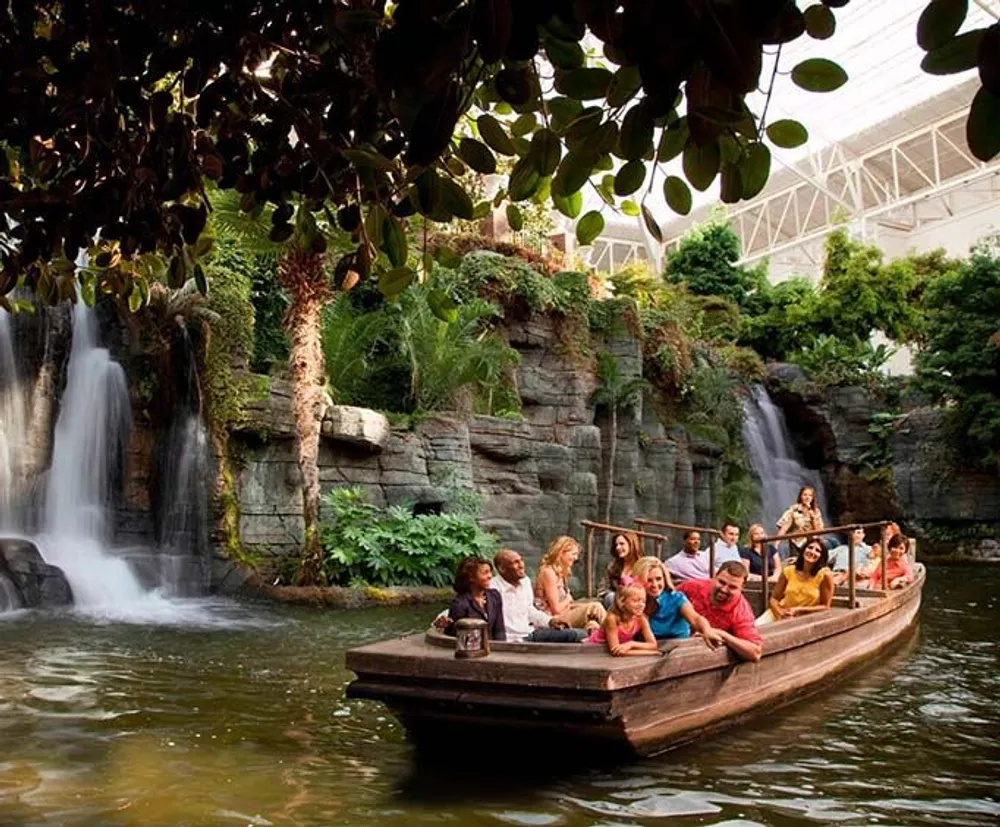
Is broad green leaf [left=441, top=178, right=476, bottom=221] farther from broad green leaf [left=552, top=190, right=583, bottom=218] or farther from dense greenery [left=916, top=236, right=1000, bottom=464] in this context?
dense greenery [left=916, top=236, right=1000, bottom=464]

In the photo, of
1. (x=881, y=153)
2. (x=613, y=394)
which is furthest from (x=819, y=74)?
(x=881, y=153)

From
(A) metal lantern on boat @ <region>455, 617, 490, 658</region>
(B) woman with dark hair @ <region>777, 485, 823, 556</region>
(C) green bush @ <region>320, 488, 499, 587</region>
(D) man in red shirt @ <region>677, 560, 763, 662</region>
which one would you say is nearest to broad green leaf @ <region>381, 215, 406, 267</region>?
(A) metal lantern on boat @ <region>455, 617, 490, 658</region>

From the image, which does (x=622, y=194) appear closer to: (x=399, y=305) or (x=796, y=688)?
(x=796, y=688)

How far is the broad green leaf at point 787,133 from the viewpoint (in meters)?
2.00

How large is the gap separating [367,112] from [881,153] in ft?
118

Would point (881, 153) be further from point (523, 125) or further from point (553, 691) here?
point (523, 125)

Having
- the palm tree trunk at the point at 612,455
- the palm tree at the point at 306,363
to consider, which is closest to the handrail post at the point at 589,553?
the palm tree at the point at 306,363

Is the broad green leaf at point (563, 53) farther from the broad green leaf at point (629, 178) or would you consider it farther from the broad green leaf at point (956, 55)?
the broad green leaf at point (956, 55)

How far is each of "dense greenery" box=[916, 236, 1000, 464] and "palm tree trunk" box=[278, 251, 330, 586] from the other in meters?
15.7

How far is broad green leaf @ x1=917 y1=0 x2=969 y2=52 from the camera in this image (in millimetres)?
1490

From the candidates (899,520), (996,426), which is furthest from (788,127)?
Answer: (899,520)

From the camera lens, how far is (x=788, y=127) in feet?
6.59

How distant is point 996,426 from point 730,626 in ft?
61.6

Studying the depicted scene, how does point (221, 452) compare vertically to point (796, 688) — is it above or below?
above
